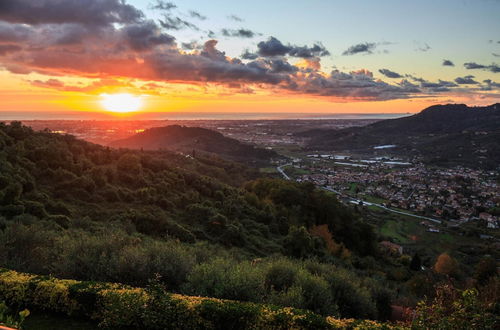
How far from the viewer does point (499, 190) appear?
3152 inches

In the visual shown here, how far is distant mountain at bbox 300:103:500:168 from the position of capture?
126 meters

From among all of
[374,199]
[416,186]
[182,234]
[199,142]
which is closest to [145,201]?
[182,234]

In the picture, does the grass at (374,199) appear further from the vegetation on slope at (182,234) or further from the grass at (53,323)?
the grass at (53,323)

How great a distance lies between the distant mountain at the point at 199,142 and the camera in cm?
9519

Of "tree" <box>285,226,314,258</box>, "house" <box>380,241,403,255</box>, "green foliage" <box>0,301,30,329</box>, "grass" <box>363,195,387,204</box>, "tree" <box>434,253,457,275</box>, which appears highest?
"green foliage" <box>0,301,30,329</box>

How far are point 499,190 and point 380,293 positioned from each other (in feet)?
283

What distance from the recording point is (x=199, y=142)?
340 feet

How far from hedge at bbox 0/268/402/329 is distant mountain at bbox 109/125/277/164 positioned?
8521cm

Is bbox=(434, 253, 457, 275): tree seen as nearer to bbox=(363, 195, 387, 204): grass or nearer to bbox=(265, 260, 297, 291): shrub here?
bbox=(265, 260, 297, 291): shrub

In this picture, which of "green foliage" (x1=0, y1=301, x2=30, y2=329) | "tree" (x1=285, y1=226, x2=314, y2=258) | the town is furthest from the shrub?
the town

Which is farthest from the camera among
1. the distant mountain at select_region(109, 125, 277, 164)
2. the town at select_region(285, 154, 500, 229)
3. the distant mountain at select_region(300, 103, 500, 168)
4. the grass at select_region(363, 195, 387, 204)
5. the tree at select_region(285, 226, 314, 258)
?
the distant mountain at select_region(300, 103, 500, 168)

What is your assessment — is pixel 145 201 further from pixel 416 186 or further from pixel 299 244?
pixel 416 186

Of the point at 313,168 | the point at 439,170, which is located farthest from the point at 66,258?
the point at 439,170

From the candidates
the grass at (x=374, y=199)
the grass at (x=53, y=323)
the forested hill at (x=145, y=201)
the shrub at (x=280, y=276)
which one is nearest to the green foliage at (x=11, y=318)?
the grass at (x=53, y=323)
